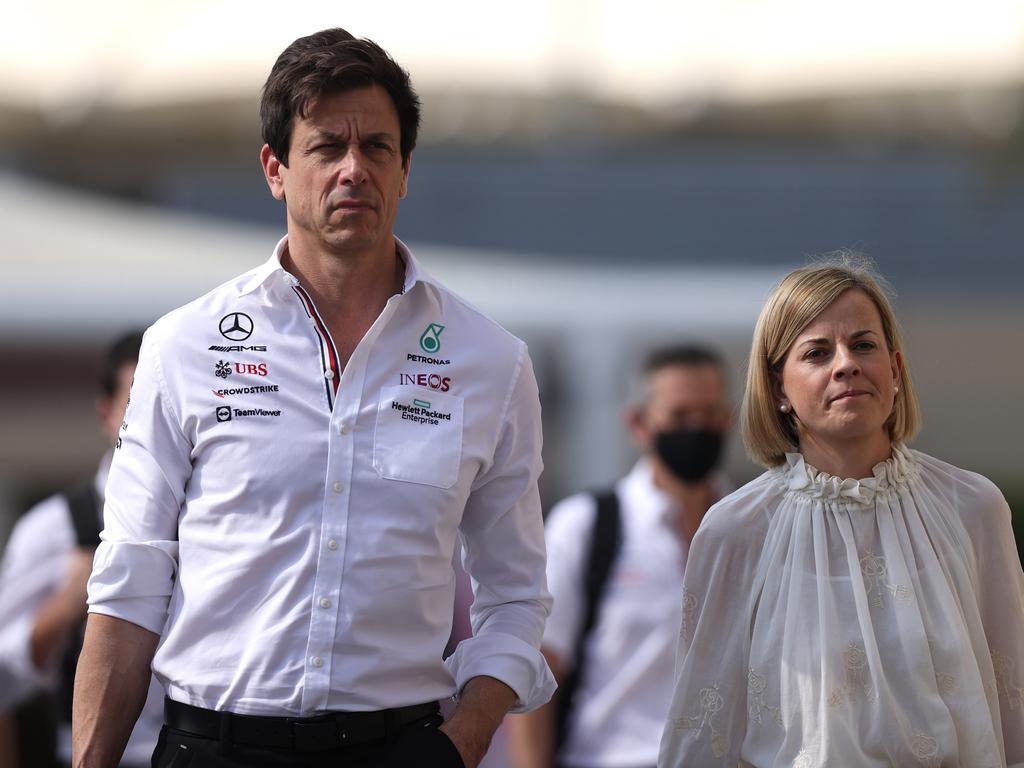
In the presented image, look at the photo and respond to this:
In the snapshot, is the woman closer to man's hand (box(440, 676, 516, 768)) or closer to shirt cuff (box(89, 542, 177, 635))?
man's hand (box(440, 676, 516, 768))

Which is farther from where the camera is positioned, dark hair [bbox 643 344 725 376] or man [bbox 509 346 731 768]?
dark hair [bbox 643 344 725 376]

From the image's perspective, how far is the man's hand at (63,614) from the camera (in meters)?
4.27

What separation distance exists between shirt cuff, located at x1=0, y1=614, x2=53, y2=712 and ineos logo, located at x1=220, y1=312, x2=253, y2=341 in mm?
1984

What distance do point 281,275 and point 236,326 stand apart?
14 centimetres

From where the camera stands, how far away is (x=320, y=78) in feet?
9.14

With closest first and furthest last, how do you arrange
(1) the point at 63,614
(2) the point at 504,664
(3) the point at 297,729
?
(3) the point at 297,729 → (2) the point at 504,664 → (1) the point at 63,614

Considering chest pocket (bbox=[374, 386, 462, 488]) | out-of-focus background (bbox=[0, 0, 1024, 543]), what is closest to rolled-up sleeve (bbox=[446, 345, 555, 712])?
chest pocket (bbox=[374, 386, 462, 488])

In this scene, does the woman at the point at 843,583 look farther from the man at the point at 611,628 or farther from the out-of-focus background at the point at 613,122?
the out-of-focus background at the point at 613,122

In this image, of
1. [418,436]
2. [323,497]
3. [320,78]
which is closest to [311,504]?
[323,497]

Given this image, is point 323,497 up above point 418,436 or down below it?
below

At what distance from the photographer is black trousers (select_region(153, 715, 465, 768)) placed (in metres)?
2.62

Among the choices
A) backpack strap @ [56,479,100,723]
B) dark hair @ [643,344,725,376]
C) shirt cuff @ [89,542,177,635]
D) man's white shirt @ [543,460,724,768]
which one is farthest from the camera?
dark hair @ [643,344,725,376]

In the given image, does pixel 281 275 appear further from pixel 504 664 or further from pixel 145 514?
pixel 504 664

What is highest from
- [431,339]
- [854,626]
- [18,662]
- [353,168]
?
[353,168]
